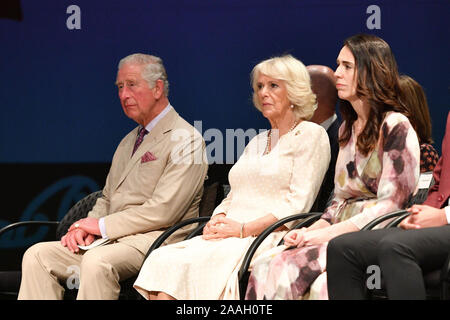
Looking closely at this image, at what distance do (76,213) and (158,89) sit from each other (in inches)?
39.0

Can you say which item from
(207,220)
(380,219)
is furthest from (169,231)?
(380,219)

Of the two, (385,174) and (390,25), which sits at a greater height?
(390,25)

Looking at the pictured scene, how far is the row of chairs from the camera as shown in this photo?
12.0 feet

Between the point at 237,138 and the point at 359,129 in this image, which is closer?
the point at 359,129

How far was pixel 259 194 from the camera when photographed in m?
4.72

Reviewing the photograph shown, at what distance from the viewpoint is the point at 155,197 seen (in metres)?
4.95

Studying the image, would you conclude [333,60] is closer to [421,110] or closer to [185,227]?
[421,110]

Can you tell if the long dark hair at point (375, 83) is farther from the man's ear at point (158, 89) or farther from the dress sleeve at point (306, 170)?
the man's ear at point (158, 89)

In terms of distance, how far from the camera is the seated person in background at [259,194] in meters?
4.29

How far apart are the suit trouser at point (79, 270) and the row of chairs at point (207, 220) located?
9cm

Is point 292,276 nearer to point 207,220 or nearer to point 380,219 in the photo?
point 380,219

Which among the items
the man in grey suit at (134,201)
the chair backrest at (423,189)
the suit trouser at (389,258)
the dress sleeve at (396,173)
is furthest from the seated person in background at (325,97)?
the suit trouser at (389,258)

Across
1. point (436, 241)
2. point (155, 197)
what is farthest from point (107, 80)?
point (436, 241)
